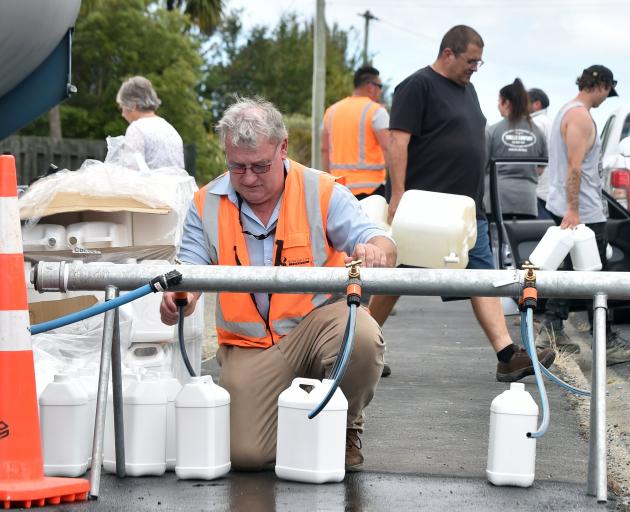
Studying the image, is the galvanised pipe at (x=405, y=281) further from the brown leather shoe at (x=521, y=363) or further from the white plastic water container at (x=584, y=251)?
the white plastic water container at (x=584, y=251)

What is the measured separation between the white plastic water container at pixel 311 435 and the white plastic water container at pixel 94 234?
2.21m

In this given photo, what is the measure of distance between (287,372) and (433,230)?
6.94 ft

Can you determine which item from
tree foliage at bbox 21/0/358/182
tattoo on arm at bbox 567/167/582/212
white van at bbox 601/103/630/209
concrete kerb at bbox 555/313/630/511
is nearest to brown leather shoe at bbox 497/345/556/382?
concrete kerb at bbox 555/313/630/511

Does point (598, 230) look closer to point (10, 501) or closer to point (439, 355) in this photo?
point (439, 355)

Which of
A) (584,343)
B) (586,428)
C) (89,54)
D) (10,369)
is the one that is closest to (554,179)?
(584,343)

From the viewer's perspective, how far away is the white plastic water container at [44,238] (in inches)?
Answer: 247

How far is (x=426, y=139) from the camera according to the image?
25.0 ft

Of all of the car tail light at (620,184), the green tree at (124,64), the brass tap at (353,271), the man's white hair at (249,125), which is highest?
the green tree at (124,64)

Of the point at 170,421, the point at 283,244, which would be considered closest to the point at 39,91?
the point at 283,244

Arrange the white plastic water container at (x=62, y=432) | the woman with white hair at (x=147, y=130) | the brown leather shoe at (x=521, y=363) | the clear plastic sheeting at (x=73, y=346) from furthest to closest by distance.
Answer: the woman with white hair at (x=147, y=130) → the brown leather shoe at (x=521, y=363) → the clear plastic sheeting at (x=73, y=346) → the white plastic water container at (x=62, y=432)

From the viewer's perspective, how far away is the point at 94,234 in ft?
20.9

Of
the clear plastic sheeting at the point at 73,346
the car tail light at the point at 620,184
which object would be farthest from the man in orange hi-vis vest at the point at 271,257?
the car tail light at the point at 620,184

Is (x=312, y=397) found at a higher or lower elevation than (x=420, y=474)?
higher

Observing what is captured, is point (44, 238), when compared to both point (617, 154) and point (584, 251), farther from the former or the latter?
point (617, 154)
